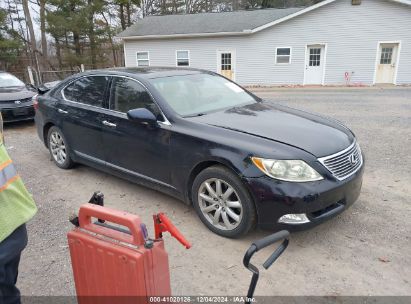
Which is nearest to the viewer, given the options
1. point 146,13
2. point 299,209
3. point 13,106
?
point 299,209

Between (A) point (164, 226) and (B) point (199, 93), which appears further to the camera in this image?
(B) point (199, 93)

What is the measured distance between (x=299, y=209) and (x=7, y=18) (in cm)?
2907

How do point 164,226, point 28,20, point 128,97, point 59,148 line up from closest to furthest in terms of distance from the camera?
point 164,226, point 128,97, point 59,148, point 28,20

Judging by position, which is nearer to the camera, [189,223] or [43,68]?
[189,223]

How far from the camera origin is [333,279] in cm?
270

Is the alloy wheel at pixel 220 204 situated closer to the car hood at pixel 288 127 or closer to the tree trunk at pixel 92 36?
the car hood at pixel 288 127

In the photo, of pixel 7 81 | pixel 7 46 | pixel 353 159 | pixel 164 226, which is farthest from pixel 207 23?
pixel 164 226

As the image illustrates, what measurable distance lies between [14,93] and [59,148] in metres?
4.35

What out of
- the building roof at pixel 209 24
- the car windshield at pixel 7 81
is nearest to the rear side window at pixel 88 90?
the car windshield at pixel 7 81

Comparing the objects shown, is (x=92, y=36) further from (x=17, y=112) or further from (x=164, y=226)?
(x=164, y=226)

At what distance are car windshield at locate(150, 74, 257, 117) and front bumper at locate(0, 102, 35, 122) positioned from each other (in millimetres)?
5785

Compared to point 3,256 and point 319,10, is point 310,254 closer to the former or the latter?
point 3,256

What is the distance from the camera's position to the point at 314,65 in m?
19.1

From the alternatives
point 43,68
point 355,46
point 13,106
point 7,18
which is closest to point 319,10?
point 355,46
